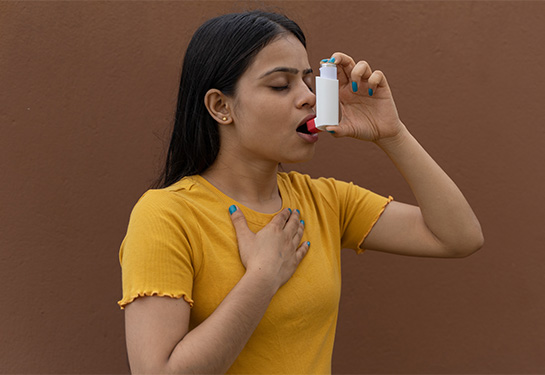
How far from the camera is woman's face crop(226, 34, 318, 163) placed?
1.29 meters

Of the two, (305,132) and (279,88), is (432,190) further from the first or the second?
(279,88)

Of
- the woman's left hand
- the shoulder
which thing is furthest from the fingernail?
the shoulder

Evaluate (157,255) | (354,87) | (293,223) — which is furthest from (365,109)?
(157,255)

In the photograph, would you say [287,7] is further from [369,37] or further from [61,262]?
[61,262]

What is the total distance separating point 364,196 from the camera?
1.57 m

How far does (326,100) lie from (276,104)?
12 centimetres

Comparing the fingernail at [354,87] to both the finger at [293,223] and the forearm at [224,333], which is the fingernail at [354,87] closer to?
the finger at [293,223]

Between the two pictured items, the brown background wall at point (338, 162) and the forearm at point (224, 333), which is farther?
the brown background wall at point (338, 162)

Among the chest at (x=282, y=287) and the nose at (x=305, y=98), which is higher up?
the nose at (x=305, y=98)

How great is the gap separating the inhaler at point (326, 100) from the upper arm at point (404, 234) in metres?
0.41

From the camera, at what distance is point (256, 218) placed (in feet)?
4.46

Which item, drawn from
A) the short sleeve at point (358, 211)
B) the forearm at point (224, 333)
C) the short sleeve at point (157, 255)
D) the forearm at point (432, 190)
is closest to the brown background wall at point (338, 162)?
the short sleeve at point (358, 211)

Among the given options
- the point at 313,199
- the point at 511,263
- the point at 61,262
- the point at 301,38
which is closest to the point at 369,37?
the point at 301,38

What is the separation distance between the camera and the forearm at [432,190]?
1.43m
